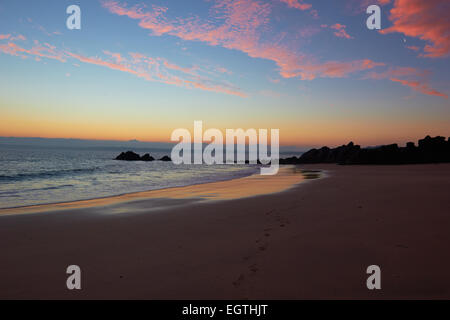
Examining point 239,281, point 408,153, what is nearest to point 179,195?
point 239,281

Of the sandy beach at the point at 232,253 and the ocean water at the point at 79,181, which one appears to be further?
the ocean water at the point at 79,181

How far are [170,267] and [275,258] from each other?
1.92 meters

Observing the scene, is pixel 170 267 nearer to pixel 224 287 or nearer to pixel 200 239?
pixel 224 287

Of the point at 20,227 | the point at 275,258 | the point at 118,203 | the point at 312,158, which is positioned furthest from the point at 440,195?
the point at 312,158

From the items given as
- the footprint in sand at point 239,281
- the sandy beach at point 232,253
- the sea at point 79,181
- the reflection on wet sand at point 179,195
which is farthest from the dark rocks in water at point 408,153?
the footprint in sand at point 239,281

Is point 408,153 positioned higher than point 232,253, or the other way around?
point 408,153

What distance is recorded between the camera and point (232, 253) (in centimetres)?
525

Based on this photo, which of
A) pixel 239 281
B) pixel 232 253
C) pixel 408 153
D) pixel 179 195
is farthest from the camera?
pixel 408 153

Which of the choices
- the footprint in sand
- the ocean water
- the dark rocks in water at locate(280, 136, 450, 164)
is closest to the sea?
the ocean water

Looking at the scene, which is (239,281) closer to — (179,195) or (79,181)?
(179,195)

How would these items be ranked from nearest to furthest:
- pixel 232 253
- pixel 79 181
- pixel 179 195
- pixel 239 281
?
pixel 239 281 < pixel 232 253 < pixel 179 195 < pixel 79 181

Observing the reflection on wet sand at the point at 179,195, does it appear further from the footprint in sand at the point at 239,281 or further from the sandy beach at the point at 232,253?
the footprint in sand at the point at 239,281

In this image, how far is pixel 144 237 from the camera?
21.1 ft

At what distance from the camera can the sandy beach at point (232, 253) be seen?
3883 mm
